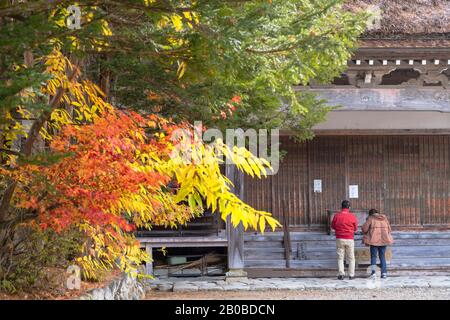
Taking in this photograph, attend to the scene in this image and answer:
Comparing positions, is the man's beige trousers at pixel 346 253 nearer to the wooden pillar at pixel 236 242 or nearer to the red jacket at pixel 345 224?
the red jacket at pixel 345 224

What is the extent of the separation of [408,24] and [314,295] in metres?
6.08

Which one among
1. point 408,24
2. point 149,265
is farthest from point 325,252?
point 408,24

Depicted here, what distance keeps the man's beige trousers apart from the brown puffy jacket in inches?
13.9

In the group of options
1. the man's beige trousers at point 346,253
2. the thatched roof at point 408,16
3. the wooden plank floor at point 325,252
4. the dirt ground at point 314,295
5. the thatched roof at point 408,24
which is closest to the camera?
the dirt ground at point 314,295

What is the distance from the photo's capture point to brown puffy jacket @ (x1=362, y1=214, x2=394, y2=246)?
1407 cm

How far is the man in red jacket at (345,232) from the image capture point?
46.0 ft

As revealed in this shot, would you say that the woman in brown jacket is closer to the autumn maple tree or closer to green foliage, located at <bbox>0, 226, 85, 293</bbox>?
green foliage, located at <bbox>0, 226, 85, 293</bbox>

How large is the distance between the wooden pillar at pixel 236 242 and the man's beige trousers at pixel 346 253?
2155mm

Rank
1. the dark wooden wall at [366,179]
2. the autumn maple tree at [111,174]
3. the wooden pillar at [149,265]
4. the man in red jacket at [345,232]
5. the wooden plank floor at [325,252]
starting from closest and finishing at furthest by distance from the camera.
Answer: the autumn maple tree at [111,174] → the man in red jacket at [345,232] → the wooden pillar at [149,265] → the wooden plank floor at [325,252] → the dark wooden wall at [366,179]

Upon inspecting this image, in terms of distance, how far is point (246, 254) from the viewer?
1573 cm

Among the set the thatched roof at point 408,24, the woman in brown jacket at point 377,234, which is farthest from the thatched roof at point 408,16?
the woman in brown jacket at point 377,234

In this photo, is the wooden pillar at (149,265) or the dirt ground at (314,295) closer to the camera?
the dirt ground at (314,295)

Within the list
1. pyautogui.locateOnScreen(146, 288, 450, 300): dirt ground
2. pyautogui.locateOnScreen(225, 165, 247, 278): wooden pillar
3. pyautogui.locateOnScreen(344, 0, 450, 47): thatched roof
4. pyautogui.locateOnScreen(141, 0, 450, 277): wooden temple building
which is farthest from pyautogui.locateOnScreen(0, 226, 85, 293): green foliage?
pyautogui.locateOnScreen(344, 0, 450, 47): thatched roof
